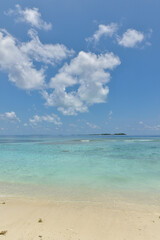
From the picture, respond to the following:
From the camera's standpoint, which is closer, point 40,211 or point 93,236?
point 93,236

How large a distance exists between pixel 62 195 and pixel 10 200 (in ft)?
8.41

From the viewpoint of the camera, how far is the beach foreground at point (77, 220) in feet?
15.3

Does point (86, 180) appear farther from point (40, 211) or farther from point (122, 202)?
point (40, 211)

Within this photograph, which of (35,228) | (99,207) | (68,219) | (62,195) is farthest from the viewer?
(62,195)

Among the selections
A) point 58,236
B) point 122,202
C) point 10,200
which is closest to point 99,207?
point 122,202

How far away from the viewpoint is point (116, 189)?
910 centimetres

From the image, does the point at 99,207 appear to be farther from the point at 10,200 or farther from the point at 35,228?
the point at 10,200

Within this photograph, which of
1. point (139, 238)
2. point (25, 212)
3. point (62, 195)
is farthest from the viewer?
point (62, 195)

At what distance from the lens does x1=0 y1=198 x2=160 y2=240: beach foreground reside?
15.3 feet

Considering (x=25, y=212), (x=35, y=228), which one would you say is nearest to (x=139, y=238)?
(x=35, y=228)

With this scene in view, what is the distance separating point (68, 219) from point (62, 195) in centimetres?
262

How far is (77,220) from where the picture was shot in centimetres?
561

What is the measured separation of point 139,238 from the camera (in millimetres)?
4566

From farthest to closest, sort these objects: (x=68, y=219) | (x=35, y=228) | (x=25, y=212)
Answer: (x=25, y=212)
(x=68, y=219)
(x=35, y=228)
